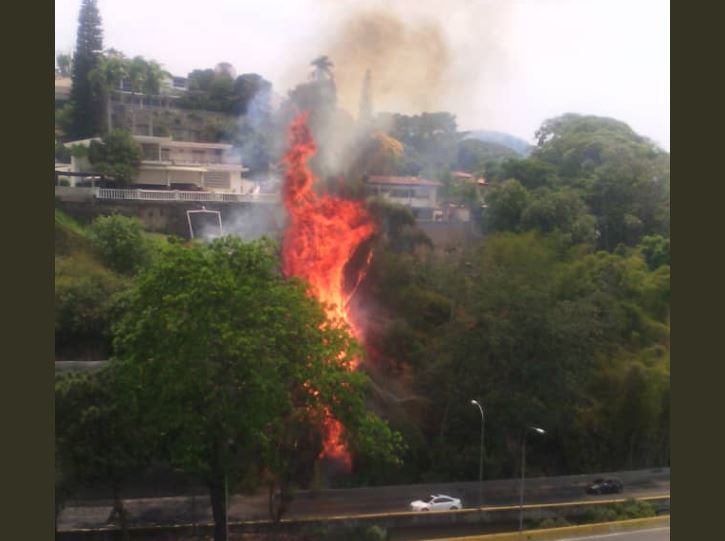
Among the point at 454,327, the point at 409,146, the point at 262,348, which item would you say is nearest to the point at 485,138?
the point at 409,146

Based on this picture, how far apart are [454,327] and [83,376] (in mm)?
7748

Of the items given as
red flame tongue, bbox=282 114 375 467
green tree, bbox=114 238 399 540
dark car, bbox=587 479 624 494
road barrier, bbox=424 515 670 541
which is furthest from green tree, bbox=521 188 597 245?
green tree, bbox=114 238 399 540

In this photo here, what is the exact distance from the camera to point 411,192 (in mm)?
21109

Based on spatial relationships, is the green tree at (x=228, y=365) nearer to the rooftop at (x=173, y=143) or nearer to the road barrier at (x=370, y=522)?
the road barrier at (x=370, y=522)

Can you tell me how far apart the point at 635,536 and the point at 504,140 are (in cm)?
1204

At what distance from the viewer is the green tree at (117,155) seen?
62.2ft

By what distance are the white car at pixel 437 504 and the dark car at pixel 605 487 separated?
10.9ft

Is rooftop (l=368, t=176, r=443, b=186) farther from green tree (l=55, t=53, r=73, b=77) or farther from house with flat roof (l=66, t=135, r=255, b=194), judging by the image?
green tree (l=55, t=53, r=73, b=77)

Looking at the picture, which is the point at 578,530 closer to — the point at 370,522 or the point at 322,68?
the point at 370,522

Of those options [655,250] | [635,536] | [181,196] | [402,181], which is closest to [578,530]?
[635,536]

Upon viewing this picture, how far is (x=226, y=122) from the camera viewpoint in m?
20.6

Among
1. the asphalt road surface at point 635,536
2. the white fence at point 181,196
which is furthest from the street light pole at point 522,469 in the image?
the white fence at point 181,196

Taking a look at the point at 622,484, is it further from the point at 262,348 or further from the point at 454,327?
the point at 262,348

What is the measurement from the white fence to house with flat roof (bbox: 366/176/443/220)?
2409mm
